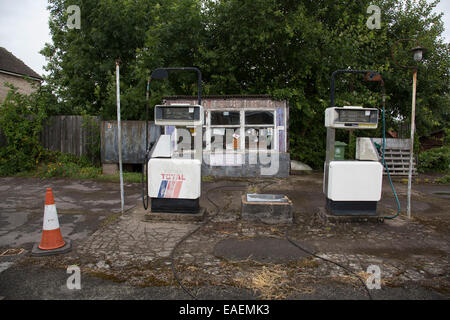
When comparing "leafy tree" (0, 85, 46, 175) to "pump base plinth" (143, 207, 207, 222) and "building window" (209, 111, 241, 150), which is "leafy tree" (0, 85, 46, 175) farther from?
"pump base plinth" (143, 207, 207, 222)

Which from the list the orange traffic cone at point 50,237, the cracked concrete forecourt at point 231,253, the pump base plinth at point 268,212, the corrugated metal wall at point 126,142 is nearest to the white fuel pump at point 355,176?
the cracked concrete forecourt at point 231,253

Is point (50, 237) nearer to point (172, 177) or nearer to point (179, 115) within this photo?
point (172, 177)

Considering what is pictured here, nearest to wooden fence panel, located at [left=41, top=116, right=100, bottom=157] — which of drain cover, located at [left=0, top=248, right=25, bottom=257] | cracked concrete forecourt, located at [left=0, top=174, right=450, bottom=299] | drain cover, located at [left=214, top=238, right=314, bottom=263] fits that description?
cracked concrete forecourt, located at [left=0, top=174, right=450, bottom=299]

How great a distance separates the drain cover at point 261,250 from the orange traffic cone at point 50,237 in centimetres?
217

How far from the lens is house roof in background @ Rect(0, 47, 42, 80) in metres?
21.2

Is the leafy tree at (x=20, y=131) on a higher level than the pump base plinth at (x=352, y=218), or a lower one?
higher

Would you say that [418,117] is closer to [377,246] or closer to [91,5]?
[377,246]

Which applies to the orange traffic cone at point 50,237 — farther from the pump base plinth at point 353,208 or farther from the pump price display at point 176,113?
the pump base plinth at point 353,208

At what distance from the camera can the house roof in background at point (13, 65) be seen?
21.2m

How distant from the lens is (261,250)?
418 cm
